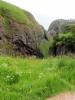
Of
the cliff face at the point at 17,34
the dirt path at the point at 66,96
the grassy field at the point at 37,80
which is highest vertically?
the grassy field at the point at 37,80

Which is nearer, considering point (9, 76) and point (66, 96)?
point (66, 96)

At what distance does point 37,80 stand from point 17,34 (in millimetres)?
27837

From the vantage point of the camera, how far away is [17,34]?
137 ft

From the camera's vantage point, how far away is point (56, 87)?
13742 mm

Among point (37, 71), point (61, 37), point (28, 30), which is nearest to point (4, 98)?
point (37, 71)

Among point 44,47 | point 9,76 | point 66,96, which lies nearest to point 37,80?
point 9,76

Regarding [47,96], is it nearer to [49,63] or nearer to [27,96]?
[27,96]

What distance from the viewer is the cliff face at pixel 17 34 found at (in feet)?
132

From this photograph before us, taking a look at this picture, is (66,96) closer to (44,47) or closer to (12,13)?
(12,13)

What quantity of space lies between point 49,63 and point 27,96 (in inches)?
230

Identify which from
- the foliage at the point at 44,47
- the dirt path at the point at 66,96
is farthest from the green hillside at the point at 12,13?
the dirt path at the point at 66,96

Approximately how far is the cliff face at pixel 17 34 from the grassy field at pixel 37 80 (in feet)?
66.9

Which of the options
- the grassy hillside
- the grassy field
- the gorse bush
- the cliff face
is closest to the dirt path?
the grassy field

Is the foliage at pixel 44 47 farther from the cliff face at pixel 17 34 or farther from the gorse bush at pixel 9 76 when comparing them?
the gorse bush at pixel 9 76
